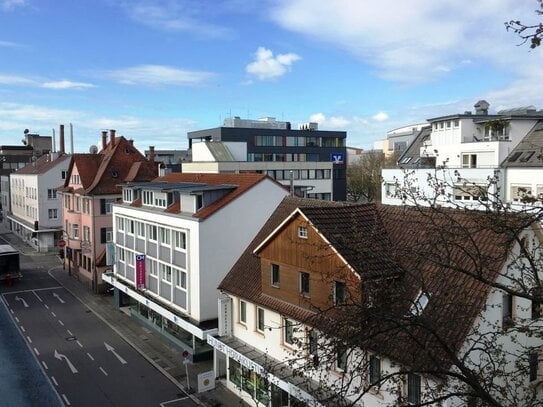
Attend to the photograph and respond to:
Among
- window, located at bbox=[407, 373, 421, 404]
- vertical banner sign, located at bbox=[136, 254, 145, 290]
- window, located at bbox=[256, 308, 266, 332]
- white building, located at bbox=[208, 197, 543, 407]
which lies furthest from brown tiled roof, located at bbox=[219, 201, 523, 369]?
vertical banner sign, located at bbox=[136, 254, 145, 290]

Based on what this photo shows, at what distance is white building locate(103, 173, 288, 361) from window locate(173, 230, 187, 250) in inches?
2.1

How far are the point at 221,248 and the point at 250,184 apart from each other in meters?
3.79

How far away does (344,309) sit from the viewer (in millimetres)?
11547

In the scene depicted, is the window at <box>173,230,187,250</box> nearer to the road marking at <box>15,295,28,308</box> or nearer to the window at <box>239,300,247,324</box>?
the window at <box>239,300,247,324</box>

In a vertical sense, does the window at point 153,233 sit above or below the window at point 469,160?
below

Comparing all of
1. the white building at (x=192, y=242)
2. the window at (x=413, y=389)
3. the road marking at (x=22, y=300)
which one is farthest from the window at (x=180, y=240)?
the road marking at (x=22, y=300)

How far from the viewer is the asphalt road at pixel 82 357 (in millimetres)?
23594

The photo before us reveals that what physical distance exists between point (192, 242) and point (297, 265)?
8904mm

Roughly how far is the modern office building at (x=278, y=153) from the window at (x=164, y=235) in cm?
3157

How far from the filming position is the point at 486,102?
45.9 m

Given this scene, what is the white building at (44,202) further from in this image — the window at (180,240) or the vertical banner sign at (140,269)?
the window at (180,240)

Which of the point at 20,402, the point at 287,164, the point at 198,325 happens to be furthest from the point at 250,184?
the point at 287,164

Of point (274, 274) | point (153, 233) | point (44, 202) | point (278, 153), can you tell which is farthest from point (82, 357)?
point (278, 153)

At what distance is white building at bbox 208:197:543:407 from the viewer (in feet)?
33.3
